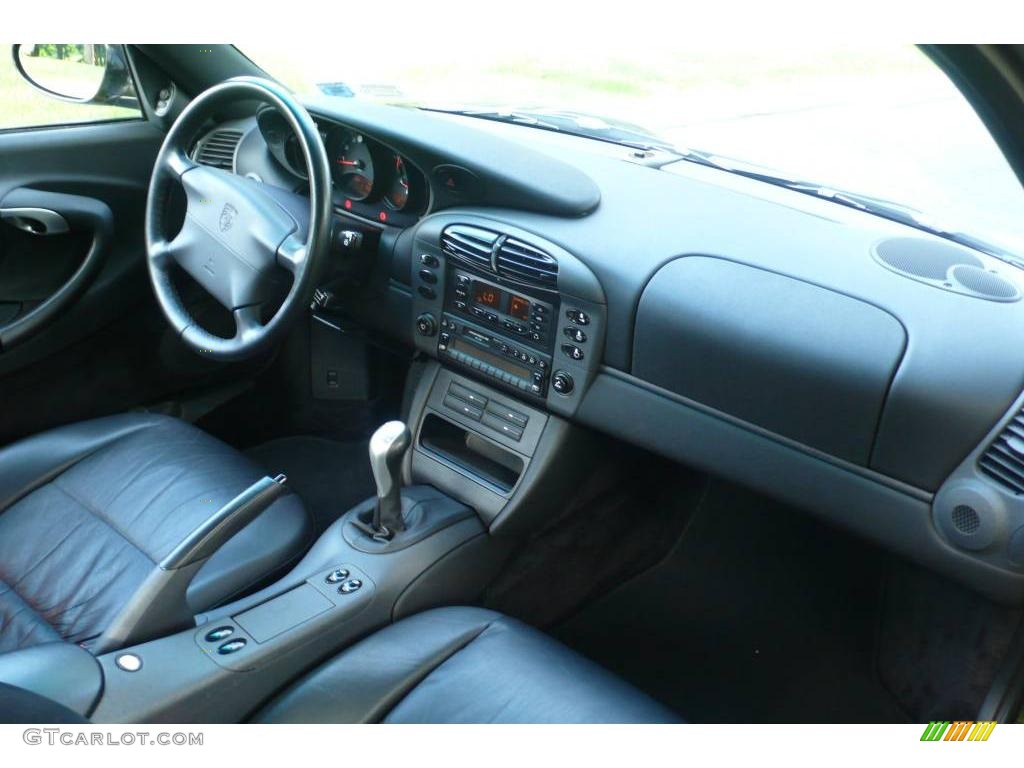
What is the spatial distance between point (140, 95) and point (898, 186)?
1.95m

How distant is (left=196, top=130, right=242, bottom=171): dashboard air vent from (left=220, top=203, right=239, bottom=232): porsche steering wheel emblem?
51cm

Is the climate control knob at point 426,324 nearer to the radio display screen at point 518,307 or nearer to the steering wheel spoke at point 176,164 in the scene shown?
the radio display screen at point 518,307

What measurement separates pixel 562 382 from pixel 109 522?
0.96 metres

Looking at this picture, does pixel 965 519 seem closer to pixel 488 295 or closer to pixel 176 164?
pixel 488 295

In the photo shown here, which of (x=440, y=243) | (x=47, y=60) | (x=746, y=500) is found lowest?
(x=746, y=500)

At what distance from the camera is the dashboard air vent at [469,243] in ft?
6.56

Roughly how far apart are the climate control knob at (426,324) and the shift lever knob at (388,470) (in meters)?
0.38

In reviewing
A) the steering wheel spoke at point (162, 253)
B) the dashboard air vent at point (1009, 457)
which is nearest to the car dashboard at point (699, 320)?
the dashboard air vent at point (1009, 457)

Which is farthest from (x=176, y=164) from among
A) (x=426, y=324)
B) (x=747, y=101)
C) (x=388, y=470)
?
(x=747, y=101)

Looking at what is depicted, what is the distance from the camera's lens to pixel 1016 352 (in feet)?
4.94

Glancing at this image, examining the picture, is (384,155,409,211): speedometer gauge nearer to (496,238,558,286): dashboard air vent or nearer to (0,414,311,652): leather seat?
(496,238,558,286): dashboard air vent

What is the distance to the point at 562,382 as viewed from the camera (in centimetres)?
199

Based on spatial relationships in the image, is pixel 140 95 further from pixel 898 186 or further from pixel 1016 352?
pixel 1016 352

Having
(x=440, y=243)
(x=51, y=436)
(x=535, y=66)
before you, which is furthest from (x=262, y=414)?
(x=535, y=66)
